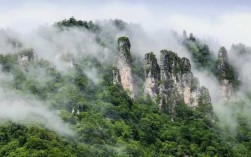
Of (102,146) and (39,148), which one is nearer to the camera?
(39,148)

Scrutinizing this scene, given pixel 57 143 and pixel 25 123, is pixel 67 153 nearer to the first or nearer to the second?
pixel 57 143

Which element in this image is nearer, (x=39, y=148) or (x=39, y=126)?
(x=39, y=148)

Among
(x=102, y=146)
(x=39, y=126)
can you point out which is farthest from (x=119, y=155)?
(x=39, y=126)

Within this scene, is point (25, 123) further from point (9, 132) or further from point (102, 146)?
point (102, 146)

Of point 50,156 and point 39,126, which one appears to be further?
point 39,126

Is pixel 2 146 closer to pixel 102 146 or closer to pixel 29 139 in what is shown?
pixel 29 139

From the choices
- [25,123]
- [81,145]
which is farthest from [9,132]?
[81,145]

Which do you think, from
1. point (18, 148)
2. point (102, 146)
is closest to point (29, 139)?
point (18, 148)
